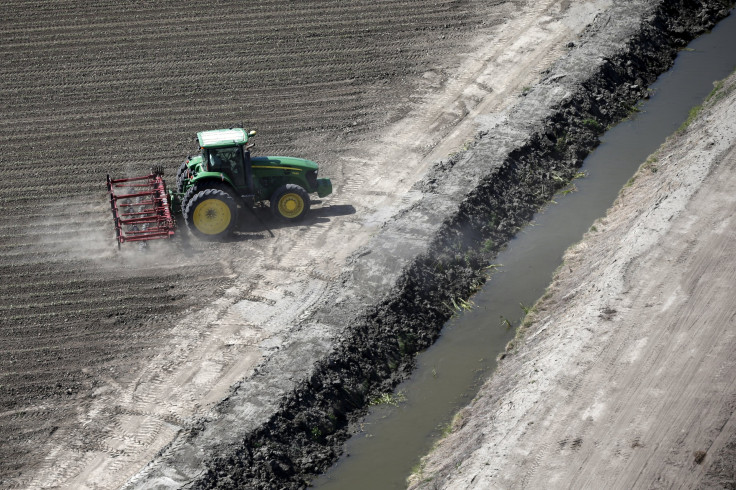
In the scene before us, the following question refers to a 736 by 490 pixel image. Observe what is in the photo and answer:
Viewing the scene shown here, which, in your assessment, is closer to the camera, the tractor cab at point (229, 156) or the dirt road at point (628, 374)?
the dirt road at point (628, 374)

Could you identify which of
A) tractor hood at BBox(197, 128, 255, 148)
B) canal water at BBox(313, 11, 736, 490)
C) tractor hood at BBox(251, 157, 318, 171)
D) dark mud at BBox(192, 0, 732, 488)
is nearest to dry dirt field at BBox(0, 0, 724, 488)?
dark mud at BBox(192, 0, 732, 488)

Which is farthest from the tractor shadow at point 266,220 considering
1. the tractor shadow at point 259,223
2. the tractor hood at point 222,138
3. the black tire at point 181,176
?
the tractor hood at point 222,138

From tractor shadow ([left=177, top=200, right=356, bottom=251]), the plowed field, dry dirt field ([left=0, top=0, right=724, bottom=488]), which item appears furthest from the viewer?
tractor shadow ([left=177, top=200, right=356, bottom=251])

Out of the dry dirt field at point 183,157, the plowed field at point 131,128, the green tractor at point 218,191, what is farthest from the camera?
the green tractor at point 218,191

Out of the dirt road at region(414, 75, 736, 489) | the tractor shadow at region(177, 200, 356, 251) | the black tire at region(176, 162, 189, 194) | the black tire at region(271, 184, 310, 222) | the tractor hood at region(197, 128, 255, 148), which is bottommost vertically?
the dirt road at region(414, 75, 736, 489)

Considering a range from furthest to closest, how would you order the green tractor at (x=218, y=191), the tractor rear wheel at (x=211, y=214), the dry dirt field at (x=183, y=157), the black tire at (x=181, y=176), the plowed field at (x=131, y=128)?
1. the black tire at (x=181, y=176)
2. the green tractor at (x=218, y=191)
3. the tractor rear wheel at (x=211, y=214)
4. the plowed field at (x=131, y=128)
5. the dry dirt field at (x=183, y=157)

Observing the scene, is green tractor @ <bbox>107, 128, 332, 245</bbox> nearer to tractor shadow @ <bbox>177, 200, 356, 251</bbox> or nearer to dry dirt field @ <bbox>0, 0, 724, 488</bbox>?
tractor shadow @ <bbox>177, 200, 356, 251</bbox>

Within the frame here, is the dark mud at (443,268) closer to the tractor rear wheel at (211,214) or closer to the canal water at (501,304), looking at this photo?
the canal water at (501,304)

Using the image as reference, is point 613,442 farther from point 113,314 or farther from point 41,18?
point 41,18

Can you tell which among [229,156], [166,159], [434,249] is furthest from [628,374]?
[166,159]
